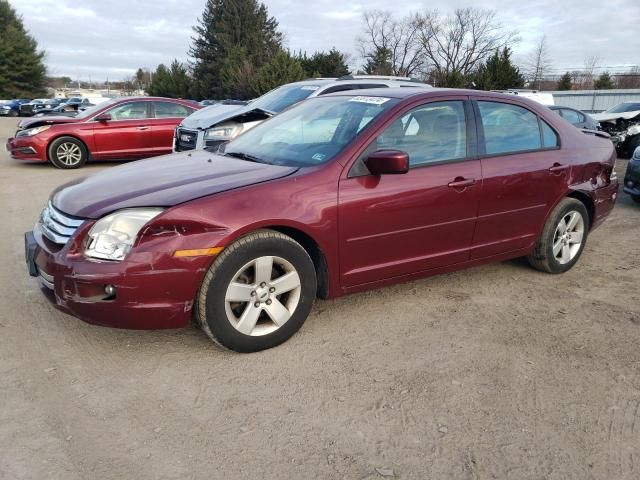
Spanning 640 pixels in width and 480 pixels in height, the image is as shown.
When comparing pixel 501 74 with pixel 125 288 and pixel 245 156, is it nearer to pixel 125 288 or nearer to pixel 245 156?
pixel 245 156

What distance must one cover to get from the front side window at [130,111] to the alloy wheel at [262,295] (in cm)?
932

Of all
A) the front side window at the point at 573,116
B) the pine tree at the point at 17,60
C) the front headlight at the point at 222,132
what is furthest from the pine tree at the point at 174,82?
the front headlight at the point at 222,132

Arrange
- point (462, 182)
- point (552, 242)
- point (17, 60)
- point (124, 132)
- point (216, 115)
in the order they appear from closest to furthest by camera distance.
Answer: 1. point (462, 182)
2. point (552, 242)
3. point (216, 115)
4. point (124, 132)
5. point (17, 60)

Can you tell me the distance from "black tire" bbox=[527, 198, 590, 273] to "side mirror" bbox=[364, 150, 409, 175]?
1.82 meters

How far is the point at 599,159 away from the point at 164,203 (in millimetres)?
3892

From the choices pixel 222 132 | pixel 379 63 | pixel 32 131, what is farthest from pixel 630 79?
pixel 32 131

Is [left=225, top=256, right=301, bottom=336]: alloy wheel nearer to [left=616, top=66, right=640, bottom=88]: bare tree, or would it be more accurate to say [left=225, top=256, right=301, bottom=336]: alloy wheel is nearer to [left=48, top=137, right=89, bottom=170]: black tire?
[left=48, top=137, right=89, bottom=170]: black tire

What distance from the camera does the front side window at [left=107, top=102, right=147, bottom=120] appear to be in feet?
37.0

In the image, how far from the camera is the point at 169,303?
2986mm

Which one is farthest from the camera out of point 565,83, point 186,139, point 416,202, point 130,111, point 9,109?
point 565,83

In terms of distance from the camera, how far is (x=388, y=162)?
334 centimetres

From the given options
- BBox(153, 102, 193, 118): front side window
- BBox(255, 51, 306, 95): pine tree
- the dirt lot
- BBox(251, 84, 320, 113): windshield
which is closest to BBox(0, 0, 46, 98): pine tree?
BBox(255, 51, 306, 95): pine tree

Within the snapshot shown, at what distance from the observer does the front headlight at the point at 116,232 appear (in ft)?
9.62

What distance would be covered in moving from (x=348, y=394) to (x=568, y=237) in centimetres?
293
